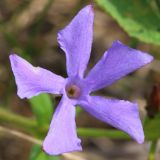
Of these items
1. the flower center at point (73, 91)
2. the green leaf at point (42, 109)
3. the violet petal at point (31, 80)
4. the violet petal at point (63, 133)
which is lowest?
the green leaf at point (42, 109)

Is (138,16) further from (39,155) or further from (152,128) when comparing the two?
(39,155)

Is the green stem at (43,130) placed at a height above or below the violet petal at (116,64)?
below

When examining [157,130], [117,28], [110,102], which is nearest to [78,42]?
[110,102]

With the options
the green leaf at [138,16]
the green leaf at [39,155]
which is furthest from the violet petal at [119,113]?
the green leaf at [138,16]

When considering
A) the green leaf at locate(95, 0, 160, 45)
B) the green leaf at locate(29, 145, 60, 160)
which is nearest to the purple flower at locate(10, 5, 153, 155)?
the green leaf at locate(29, 145, 60, 160)

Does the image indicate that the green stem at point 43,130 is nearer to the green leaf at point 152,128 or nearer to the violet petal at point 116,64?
the green leaf at point 152,128

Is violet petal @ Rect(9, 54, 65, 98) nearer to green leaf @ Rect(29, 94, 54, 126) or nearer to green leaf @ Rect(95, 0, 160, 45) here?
green leaf @ Rect(29, 94, 54, 126)
